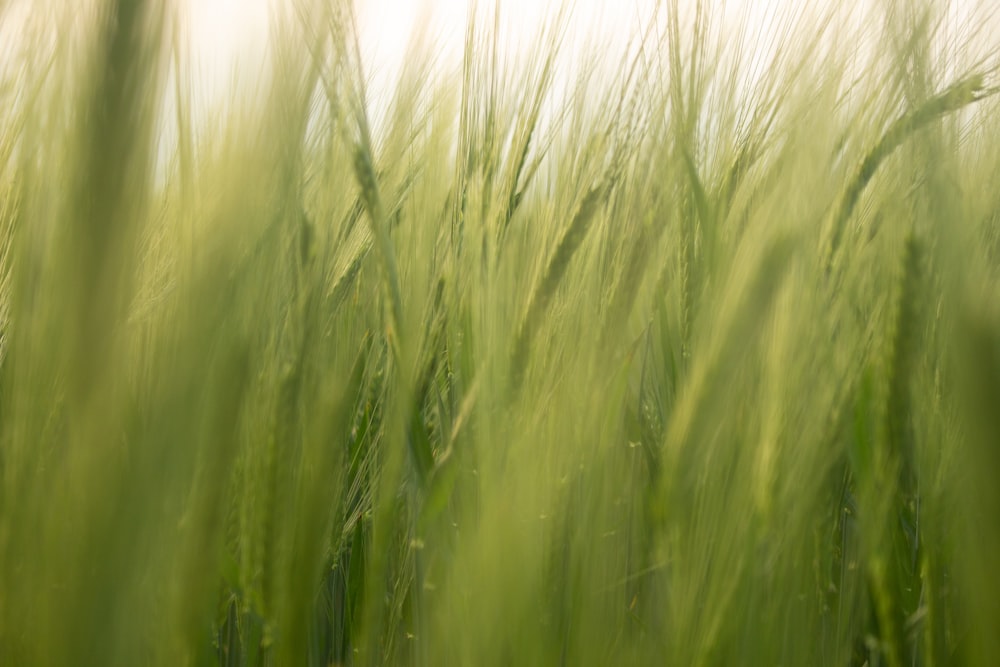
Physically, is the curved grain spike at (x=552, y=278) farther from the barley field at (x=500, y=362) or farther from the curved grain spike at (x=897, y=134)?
the curved grain spike at (x=897, y=134)

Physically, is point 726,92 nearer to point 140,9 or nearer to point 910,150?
point 910,150

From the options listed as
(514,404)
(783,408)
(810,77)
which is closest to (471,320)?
(514,404)

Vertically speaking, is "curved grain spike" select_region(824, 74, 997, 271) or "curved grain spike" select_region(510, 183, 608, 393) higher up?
"curved grain spike" select_region(824, 74, 997, 271)

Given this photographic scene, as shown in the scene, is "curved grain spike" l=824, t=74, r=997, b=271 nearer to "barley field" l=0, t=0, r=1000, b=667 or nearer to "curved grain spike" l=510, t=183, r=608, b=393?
"barley field" l=0, t=0, r=1000, b=667

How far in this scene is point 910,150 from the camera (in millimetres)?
700

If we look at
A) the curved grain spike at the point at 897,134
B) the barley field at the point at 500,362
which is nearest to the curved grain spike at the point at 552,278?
the barley field at the point at 500,362

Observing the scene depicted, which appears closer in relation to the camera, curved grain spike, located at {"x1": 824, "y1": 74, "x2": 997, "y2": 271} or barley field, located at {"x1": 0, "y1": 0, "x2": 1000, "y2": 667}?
barley field, located at {"x1": 0, "y1": 0, "x2": 1000, "y2": 667}

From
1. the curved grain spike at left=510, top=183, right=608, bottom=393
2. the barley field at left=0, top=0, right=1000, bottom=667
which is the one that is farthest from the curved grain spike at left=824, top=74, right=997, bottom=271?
the curved grain spike at left=510, top=183, right=608, bottom=393

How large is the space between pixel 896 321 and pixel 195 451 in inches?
21.6

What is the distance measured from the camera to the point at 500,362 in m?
0.67

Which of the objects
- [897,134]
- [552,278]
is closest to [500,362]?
[552,278]

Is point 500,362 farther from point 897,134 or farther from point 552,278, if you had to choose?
point 897,134

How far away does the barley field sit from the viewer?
0.53 metres

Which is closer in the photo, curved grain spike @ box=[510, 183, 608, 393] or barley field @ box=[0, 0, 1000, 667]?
barley field @ box=[0, 0, 1000, 667]
